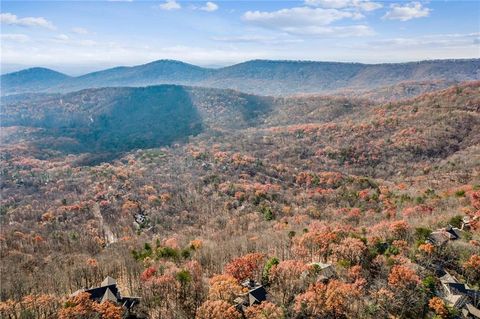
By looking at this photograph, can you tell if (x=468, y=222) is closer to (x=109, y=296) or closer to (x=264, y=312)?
(x=264, y=312)

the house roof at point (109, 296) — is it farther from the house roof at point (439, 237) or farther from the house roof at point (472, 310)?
the house roof at point (439, 237)

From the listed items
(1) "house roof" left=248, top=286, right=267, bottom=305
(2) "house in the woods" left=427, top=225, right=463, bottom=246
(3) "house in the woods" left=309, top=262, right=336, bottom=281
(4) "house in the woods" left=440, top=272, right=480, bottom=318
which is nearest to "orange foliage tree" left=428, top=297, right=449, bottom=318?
(4) "house in the woods" left=440, top=272, right=480, bottom=318

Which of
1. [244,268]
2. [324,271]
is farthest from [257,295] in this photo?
[324,271]

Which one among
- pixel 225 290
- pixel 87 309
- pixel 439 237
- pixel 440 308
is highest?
pixel 87 309

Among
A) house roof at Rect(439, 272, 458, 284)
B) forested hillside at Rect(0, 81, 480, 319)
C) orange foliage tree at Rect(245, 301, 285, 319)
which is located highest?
orange foliage tree at Rect(245, 301, 285, 319)

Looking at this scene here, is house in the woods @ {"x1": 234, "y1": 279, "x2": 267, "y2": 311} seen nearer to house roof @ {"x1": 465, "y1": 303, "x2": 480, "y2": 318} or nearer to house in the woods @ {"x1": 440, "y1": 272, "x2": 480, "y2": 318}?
house in the woods @ {"x1": 440, "y1": 272, "x2": 480, "y2": 318}

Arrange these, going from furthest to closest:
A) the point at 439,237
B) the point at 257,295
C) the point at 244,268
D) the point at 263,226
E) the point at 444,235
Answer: the point at 263,226
the point at 444,235
the point at 439,237
the point at 244,268
the point at 257,295

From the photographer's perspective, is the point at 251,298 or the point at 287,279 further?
the point at 287,279
